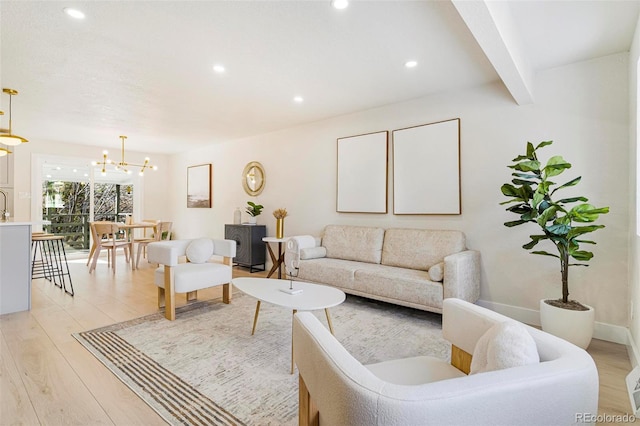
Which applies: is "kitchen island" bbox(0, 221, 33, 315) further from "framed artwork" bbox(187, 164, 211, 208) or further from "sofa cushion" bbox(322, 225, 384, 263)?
"framed artwork" bbox(187, 164, 211, 208)

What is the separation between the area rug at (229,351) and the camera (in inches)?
68.0

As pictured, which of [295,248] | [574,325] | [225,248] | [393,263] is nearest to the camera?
[574,325]

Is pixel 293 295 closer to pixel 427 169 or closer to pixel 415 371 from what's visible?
pixel 415 371

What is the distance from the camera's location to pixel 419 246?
3.58 metres

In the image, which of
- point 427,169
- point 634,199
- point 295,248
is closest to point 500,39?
point 634,199

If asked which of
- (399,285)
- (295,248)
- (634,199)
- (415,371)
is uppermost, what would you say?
(634,199)

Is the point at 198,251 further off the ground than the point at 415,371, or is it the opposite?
the point at 198,251

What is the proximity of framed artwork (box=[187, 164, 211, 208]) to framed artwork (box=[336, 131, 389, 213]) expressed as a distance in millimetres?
3628

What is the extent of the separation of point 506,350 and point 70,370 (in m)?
2.63

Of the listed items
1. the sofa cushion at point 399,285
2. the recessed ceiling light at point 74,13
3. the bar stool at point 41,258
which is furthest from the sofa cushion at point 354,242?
the bar stool at point 41,258

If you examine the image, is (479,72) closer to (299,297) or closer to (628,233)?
(628,233)

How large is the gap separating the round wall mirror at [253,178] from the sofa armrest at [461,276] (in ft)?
12.4

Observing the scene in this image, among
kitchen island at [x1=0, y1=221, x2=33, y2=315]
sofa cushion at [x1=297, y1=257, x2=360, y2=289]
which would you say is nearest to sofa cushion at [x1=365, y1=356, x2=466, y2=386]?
sofa cushion at [x1=297, y1=257, x2=360, y2=289]

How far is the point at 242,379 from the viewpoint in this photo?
2.00 m
